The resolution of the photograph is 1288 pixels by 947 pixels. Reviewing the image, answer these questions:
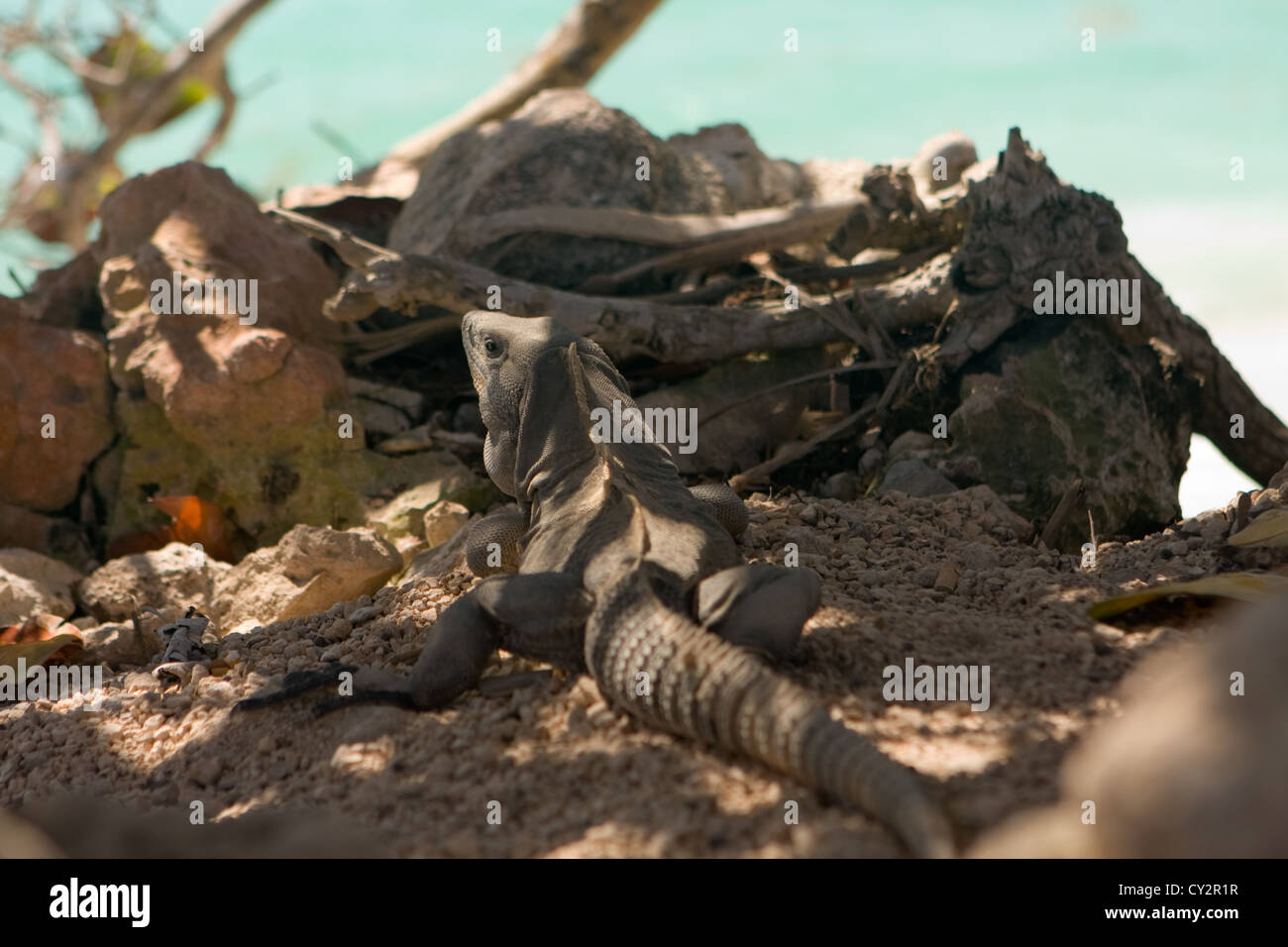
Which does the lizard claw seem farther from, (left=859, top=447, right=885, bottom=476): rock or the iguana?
(left=859, top=447, right=885, bottom=476): rock

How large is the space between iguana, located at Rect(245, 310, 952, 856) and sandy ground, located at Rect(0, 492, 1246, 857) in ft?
0.39

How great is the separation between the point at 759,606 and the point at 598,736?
68 centimetres

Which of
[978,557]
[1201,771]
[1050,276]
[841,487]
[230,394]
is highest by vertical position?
[1050,276]

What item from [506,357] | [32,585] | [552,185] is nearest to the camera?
[506,357]

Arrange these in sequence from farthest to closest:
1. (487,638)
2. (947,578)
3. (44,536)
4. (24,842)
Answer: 1. (44,536)
2. (947,578)
3. (487,638)
4. (24,842)

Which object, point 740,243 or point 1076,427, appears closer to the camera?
point 1076,427

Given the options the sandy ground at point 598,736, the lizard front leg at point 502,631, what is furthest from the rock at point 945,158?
the lizard front leg at point 502,631

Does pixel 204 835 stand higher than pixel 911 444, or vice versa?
pixel 911 444

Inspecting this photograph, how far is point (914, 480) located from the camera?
577 cm

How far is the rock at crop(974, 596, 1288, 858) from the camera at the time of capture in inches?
81.9

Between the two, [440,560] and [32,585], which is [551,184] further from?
[32,585]

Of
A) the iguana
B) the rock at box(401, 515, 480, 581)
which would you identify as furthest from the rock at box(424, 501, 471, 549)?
the iguana

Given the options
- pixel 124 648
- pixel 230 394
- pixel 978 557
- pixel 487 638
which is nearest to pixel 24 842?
pixel 487 638

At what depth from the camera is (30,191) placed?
15.7 meters
